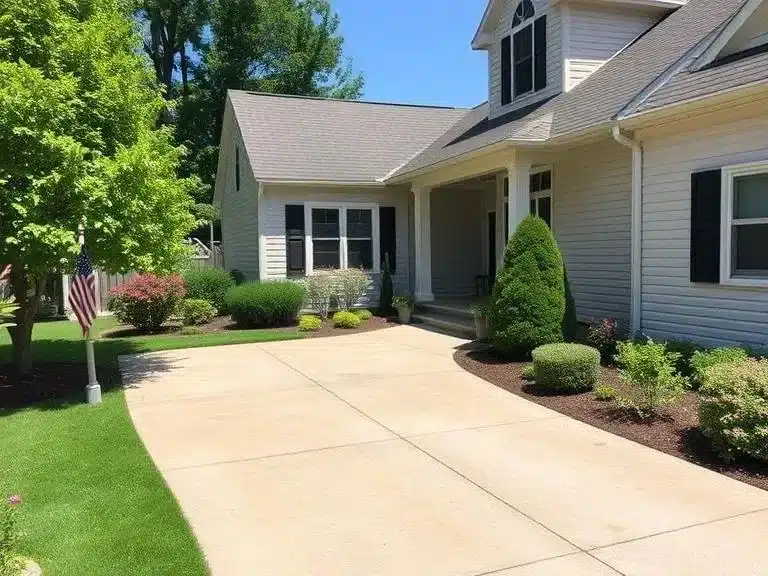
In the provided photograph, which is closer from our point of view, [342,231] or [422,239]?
[422,239]

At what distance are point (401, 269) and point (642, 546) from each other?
13.6 m

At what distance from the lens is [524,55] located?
13805 millimetres

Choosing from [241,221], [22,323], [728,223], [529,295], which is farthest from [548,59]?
[22,323]

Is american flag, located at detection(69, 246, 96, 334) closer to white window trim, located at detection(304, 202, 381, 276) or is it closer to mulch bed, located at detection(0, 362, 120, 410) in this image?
mulch bed, located at detection(0, 362, 120, 410)

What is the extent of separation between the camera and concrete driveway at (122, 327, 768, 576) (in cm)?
379

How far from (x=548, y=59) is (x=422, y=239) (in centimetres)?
503

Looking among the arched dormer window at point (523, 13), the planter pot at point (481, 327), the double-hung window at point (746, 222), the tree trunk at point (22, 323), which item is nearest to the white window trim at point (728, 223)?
the double-hung window at point (746, 222)

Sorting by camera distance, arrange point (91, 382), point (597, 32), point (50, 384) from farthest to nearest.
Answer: point (597, 32)
point (50, 384)
point (91, 382)

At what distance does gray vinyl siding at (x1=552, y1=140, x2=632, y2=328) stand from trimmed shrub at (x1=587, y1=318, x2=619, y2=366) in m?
1.21

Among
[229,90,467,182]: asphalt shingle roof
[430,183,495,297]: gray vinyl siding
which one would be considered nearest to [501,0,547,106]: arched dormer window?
[430,183,495,297]: gray vinyl siding

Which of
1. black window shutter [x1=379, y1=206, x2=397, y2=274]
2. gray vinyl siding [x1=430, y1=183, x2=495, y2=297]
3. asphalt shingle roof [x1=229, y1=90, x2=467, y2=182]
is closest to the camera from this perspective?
asphalt shingle roof [x1=229, y1=90, x2=467, y2=182]

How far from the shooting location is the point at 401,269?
56.5 feet

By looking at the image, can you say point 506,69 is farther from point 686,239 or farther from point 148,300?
point 148,300

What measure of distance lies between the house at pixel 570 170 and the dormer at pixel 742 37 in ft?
0.07
